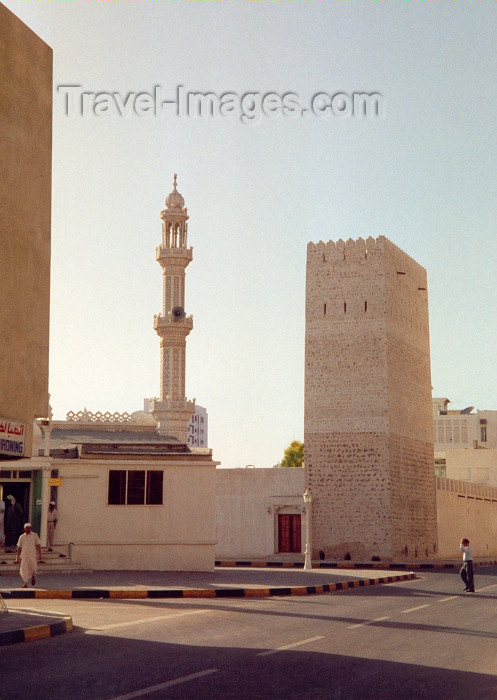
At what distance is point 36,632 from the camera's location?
34.1 feet

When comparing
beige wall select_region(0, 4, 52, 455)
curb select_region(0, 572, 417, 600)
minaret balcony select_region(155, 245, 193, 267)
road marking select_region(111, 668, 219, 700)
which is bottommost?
curb select_region(0, 572, 417, 600)

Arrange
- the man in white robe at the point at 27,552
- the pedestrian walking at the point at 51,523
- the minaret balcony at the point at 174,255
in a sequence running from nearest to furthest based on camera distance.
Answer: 1. the man in white robe at the point at 27,552
2. the pedestrian walking at the point at 51,523
3. the minaret balcony at the point at 174,255

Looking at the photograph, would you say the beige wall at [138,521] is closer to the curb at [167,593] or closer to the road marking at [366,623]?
the curb at [167,593]

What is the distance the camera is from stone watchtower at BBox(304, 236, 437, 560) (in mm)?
38250

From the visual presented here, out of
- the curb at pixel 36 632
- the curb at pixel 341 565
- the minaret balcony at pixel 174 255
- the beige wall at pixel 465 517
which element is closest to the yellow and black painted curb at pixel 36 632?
the curb at pixel 36 632

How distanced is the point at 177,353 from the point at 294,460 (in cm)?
3149

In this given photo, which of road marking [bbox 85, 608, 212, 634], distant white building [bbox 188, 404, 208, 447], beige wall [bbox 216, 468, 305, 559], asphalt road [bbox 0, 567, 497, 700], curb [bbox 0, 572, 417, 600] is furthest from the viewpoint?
distant white building [bbox 188, 404, 208, 447]

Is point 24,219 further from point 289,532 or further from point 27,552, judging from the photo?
point 289,532

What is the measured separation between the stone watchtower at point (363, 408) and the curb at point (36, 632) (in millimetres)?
27861

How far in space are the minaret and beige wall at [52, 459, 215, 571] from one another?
24466 millimetres

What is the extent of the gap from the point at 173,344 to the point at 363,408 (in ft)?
49.2

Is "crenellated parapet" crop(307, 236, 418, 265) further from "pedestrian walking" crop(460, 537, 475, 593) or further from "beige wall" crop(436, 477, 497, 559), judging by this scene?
"pedestrian walking" crop(460, 537, 475, 593)

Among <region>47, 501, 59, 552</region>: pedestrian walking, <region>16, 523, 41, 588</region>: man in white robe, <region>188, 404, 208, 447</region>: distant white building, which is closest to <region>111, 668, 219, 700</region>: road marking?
<region>16, 523, 41, 588</region>: man in white robe

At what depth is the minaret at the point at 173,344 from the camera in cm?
5022
